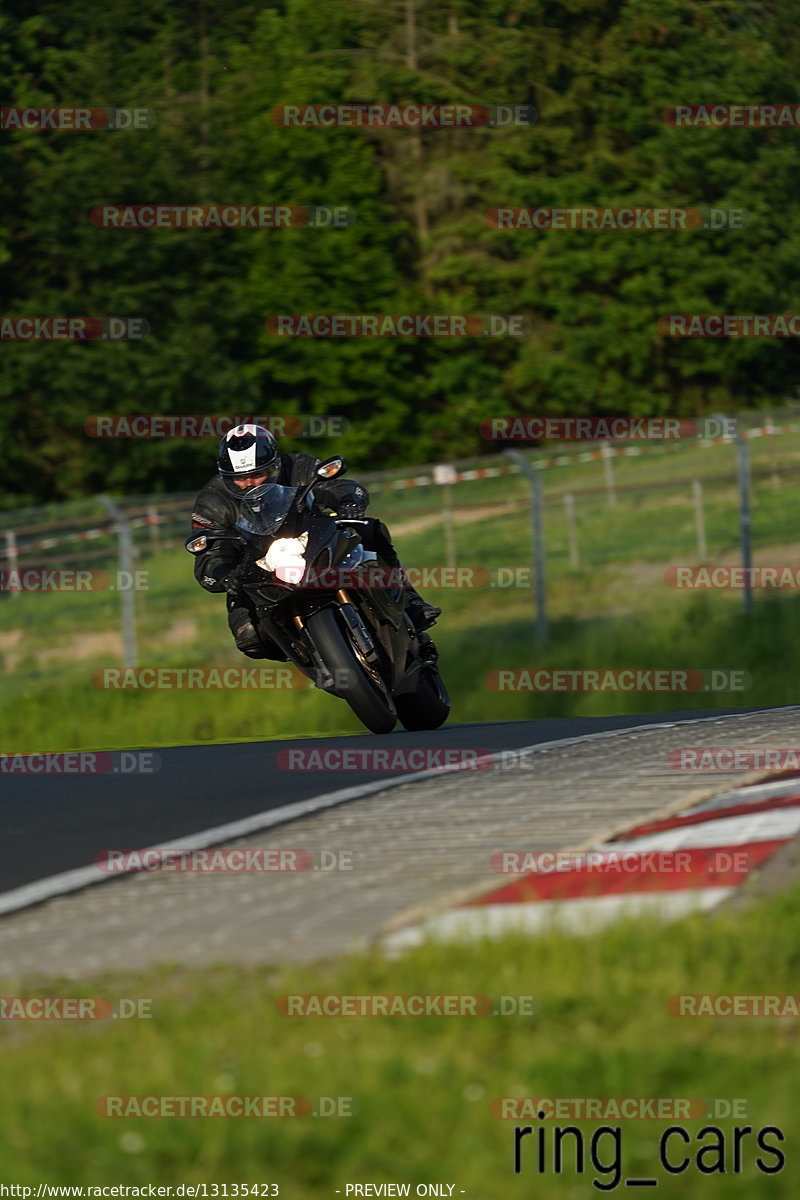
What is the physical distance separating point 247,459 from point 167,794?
2.47 meters

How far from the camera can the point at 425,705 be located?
518 inches

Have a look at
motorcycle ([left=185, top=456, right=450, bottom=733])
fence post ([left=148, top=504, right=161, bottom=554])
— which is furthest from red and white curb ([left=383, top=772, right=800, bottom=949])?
fence post ([left=148, top=504, right=161, bottom=554])

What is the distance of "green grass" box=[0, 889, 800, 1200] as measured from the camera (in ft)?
13.8

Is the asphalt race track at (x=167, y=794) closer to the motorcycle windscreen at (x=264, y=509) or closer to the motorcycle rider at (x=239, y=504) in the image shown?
the motorcycle rider at (x=239, y=504)

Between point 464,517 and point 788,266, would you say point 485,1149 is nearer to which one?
point 464,517

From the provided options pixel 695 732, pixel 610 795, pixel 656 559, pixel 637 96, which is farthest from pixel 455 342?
pixel 610 795

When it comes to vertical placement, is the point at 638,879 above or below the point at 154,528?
below

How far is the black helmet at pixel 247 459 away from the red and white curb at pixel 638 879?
173 inches

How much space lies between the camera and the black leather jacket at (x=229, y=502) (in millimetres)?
11703

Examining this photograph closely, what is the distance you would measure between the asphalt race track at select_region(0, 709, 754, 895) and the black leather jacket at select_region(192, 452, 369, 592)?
1090 millimetres

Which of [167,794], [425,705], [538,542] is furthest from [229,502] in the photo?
[538,542]

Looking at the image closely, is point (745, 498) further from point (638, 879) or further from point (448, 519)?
point (638, 879)

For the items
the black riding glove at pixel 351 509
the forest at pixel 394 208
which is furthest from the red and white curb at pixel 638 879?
the forest at pixel 394 208

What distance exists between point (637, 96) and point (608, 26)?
6.59ft
